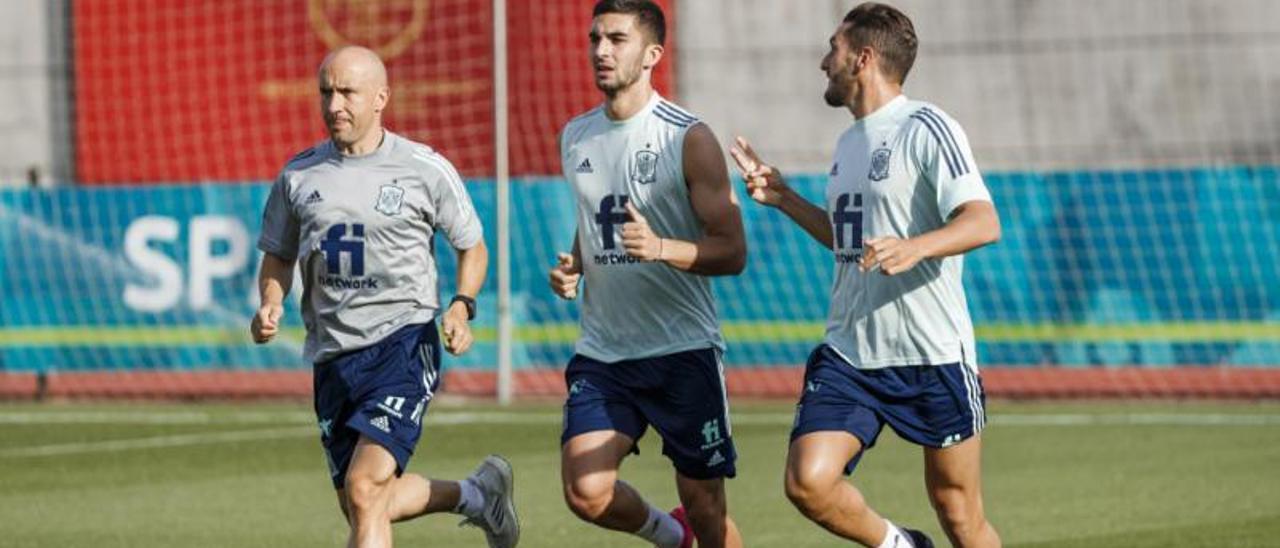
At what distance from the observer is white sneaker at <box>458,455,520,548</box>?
9.94 m

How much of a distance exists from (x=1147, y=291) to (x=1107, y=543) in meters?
8.62

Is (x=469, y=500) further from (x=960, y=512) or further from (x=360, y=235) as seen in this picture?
(x=960, y=512)

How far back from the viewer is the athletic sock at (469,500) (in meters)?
9.77

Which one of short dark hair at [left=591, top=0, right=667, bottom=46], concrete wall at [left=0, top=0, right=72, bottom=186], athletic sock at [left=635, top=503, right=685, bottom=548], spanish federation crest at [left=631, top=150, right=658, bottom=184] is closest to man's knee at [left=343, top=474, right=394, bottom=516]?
athletic sock at [left=635, top=503, right=685, bottom=548]

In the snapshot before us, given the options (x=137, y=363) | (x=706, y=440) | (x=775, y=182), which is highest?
(x=775, y=182)

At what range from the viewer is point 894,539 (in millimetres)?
8555

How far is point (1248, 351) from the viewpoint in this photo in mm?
18812

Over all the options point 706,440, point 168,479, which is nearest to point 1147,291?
point 168,479

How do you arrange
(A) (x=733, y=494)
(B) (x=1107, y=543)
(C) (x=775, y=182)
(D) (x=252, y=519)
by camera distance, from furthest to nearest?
(A) (x=733, y=494) → (D) (x=252, y=519) → (B) (x=1107, y=543) → (C) (x=775, y=182)

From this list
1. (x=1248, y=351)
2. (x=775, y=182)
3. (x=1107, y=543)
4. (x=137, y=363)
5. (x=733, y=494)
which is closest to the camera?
(x=775, y=182)

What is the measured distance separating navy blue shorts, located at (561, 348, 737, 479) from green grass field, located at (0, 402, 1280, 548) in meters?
2.12

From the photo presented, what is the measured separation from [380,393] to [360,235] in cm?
56

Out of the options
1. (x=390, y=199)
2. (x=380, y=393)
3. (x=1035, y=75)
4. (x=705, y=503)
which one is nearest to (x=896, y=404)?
(x=705, y=503)

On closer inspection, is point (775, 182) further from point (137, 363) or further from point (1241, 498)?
point (137, 363)
